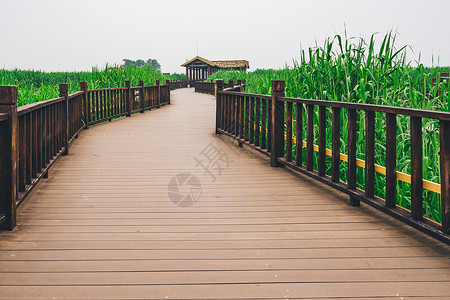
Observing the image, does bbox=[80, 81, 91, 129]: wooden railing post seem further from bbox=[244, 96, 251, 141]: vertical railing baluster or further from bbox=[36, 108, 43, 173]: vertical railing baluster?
bbox=[36, 108, 43, 173]: vertical railing baluster

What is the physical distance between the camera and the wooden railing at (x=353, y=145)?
3227mm

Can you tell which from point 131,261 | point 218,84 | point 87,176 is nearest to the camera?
point 131,261

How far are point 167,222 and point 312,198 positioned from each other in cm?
149

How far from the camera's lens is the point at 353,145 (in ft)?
14.2

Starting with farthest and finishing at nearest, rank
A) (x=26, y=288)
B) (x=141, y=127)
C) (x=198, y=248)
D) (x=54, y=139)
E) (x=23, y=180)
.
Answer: (x=141, y=127) < (x=54, y=139) < (x=23, y=180) < (x=198, y=248) < (x=26, y=288)

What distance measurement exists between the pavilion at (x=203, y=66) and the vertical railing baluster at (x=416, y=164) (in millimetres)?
49603

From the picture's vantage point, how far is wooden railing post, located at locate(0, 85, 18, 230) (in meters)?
3.56

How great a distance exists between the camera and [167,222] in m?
3.83

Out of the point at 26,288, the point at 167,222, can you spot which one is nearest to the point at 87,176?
the point at 167,222

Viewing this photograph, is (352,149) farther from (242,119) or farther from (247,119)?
(242,119)

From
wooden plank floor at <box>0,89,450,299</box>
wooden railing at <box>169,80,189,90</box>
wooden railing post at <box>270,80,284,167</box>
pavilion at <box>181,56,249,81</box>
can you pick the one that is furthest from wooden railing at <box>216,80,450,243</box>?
pavilion at <box>181,56,249,81</box>

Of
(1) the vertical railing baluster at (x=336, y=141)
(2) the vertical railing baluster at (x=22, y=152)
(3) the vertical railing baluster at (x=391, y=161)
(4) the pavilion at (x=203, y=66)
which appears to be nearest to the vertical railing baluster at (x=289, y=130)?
(1) the vertical railing baluster at (x=336, y=141)

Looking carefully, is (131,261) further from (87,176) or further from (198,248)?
(87,176)

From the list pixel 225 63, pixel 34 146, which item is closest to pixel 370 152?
pixel 34 146
